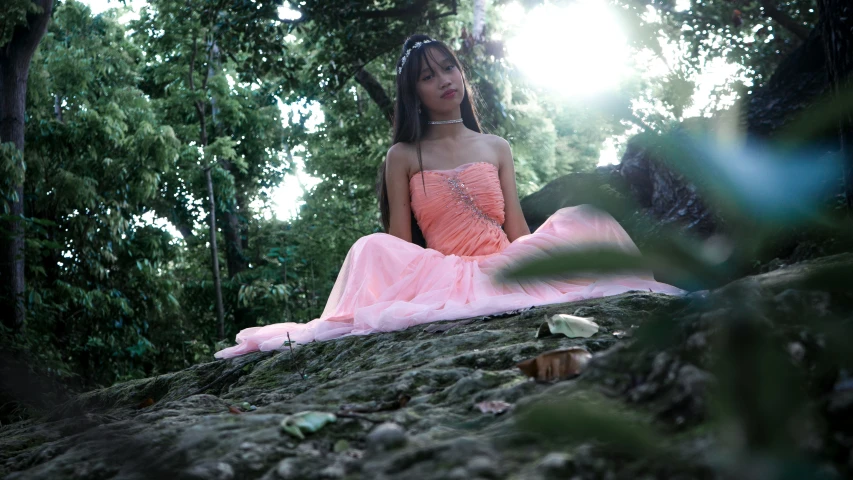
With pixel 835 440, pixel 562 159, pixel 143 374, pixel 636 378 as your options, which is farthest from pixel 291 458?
pixel 562 159

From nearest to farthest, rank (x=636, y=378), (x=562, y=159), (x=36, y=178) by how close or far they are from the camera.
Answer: (x=636, y=378), (x=36, y=178), (x=562, y=159)

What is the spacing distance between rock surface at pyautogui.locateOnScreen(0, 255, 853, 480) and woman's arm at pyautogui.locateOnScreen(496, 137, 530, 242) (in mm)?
3201

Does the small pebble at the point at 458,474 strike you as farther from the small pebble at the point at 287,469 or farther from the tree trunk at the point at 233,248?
the tree trunk at the point at 233,248

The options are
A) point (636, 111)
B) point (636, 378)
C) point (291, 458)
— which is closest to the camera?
point (636, 111)

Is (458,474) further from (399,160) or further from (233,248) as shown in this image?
(233,248)

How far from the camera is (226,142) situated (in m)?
10.7

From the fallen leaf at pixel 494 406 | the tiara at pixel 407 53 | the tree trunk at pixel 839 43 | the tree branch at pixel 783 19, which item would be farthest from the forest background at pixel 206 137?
the fallen leaf at pixel 494 406

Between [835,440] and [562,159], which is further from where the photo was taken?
[562,159]

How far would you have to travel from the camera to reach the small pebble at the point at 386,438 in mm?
1143

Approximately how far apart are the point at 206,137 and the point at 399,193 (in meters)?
6.58

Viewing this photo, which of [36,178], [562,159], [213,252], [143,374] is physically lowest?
[143,374]

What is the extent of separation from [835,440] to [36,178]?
9.50 meters

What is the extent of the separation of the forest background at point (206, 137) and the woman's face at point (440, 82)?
2.21 ft

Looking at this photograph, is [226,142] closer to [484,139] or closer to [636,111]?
[484,139]
